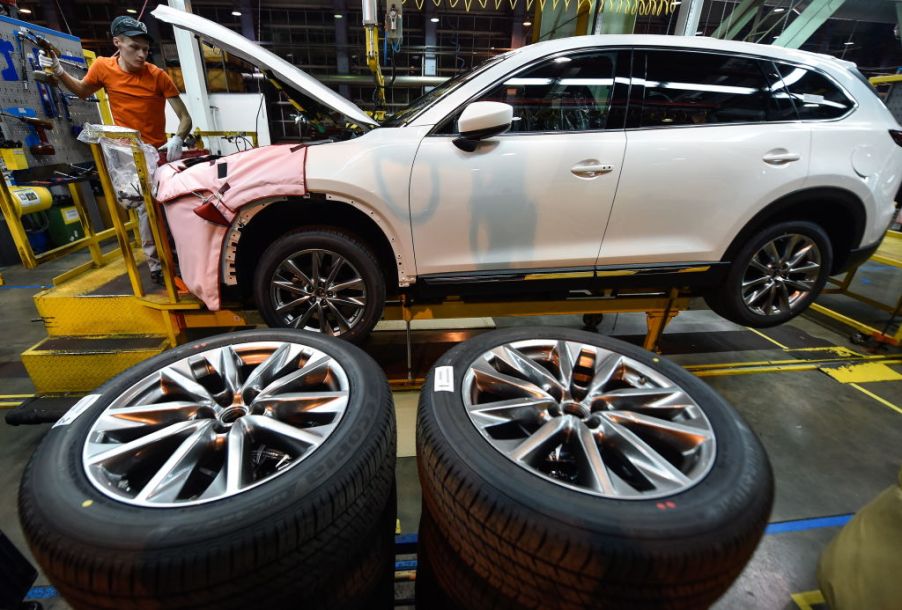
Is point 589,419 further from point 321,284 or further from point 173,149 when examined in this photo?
point 173,149

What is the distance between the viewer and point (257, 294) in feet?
7.39

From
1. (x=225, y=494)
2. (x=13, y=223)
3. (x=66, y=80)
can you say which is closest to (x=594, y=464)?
(x=225, y=494)

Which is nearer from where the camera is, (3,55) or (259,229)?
(259,229)

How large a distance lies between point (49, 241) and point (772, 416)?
8.57 metres

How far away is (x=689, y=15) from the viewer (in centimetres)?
535

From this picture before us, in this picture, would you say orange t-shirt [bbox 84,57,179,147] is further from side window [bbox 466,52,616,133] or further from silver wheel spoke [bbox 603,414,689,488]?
silver wheel spoke [bbox 603,414,689,488]

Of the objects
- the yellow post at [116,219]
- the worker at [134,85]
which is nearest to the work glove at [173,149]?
the worker at [134,85]

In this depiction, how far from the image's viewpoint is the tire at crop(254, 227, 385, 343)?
7.26ft

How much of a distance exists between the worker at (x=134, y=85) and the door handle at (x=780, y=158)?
3.61 m

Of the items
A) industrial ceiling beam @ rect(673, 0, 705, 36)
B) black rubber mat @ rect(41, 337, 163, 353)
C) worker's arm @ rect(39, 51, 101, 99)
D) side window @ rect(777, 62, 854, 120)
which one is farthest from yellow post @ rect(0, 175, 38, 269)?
industrial ceiling beam @ rect(673, 0, 705, 36)

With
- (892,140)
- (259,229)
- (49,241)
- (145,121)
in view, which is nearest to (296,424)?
(259,229)

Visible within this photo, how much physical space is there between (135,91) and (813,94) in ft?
14.7

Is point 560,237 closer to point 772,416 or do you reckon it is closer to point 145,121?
point 772,416

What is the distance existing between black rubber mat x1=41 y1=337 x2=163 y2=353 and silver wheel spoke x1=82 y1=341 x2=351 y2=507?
1439 millimetres
